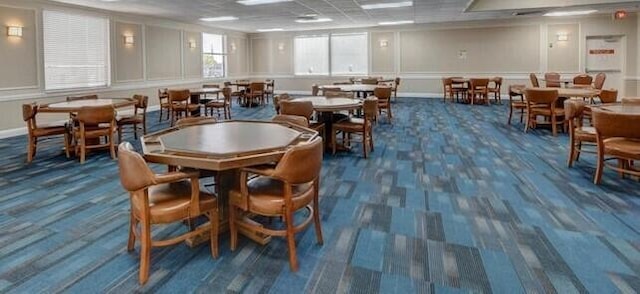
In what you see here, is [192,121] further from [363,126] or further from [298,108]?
[363,126]

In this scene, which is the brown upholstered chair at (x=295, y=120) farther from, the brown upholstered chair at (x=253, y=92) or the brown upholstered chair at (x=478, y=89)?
the brown upholstered chair at (x=478, y=89)

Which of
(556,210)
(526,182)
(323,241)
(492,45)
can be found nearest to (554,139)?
(526,182)

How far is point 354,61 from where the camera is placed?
51.4 ft

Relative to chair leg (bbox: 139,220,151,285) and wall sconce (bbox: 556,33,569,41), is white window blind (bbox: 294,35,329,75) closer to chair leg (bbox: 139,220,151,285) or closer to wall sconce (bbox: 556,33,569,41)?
wall sconce (bbox: 556,33,569,41)

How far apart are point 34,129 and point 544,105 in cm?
799

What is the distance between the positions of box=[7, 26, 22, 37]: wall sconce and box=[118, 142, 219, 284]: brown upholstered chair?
6.74 meters

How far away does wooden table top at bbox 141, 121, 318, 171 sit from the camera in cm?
248

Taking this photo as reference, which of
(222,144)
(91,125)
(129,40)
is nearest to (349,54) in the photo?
(129,40)

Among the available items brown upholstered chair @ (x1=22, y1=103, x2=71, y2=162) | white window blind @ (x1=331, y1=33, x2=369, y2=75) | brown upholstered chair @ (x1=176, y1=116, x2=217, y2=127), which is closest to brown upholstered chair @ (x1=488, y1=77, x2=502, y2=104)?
white window blind @ (x1=331, y1=33, x2=369, y2=75)

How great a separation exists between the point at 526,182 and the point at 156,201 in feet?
12.1

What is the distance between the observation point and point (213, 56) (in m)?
14.4

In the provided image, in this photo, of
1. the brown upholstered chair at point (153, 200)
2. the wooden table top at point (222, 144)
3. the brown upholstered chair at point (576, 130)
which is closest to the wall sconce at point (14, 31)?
the wooden table top at point (222, 144)

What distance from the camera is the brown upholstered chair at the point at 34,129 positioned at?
5352 mm

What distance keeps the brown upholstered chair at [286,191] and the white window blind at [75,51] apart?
7.60 metres
